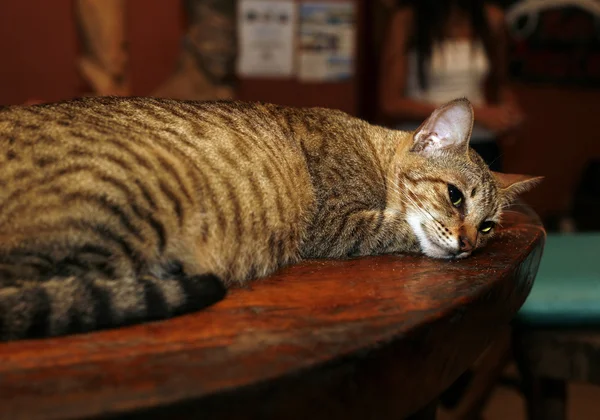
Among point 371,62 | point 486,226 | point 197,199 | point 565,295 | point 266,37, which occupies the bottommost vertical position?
point 565,295

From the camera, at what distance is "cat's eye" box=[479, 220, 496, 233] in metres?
1.40

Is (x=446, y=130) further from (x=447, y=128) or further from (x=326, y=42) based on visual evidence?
(x=326, y=42)

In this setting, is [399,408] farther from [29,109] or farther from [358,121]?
[358,121]

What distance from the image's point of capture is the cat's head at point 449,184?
1.35m

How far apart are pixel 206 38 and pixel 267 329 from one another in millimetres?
2080

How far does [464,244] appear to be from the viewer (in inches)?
49.1

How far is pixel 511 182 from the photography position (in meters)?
1.58

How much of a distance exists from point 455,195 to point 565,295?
0.39 m

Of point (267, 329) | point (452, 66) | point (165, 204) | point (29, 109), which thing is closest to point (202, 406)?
point (267, 329)

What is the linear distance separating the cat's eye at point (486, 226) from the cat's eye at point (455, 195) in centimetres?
7

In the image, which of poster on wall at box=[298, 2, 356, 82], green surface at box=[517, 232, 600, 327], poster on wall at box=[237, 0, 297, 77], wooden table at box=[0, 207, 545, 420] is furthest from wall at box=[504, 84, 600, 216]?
wooden table at box=[0, 207, 545, 420]

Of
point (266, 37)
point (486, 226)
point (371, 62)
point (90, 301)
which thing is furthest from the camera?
point (371, 62)

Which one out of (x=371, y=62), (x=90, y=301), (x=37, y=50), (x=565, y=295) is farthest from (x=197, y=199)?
(x=371, y=62)

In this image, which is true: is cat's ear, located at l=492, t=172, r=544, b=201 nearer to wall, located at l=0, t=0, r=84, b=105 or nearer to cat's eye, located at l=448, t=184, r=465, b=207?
cat's eye, located at l=448, t=184, r=465, b=207
